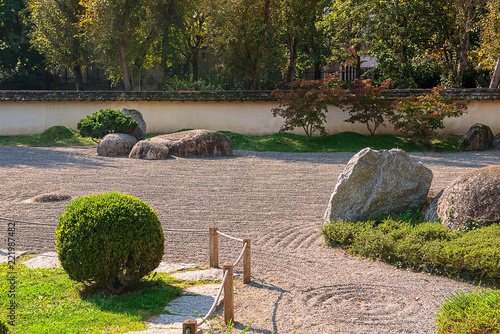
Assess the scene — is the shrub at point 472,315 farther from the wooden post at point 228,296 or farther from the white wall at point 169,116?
the white wall at point 169,116

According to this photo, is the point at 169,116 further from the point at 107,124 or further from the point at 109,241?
the point at 109,241

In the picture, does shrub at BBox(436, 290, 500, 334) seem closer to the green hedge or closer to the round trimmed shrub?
the green hedge

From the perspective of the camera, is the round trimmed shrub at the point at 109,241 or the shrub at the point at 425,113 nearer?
the round trimmed shrub at the point at 109,241

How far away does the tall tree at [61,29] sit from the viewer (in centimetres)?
2298

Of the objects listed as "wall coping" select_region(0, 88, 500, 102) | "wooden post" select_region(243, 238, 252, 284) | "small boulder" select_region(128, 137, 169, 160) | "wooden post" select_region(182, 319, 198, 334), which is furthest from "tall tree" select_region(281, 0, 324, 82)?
"wooden post" select_region(182, 319, 198, 334)

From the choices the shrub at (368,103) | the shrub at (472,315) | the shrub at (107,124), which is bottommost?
the shrub at (472,315)

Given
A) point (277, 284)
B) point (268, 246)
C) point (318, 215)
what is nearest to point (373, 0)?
point (318, 215)

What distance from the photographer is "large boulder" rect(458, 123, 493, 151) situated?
1631cm

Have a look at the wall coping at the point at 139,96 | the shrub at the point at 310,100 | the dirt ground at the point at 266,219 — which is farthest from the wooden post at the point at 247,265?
the wall coping at the point at 139,96

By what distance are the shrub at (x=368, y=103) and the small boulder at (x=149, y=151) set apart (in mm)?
6454

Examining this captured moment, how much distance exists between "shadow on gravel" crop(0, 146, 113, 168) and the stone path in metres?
6.84

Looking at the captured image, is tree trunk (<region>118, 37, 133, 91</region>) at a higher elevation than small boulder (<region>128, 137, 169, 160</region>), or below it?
higher

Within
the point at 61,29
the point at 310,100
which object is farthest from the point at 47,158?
the point at 61,29

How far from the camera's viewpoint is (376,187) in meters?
8.09
